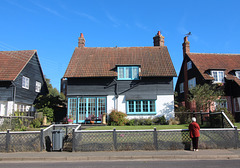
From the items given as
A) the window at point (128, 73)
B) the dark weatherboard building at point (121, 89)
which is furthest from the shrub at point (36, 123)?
the window at point (128, 73)

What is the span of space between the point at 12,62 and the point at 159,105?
1619cm

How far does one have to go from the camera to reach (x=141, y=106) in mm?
20656

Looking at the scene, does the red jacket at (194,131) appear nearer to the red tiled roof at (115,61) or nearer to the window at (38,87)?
the red tiled roof at (115,61)

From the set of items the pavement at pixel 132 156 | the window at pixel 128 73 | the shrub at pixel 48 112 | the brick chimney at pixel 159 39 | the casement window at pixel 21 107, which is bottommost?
the pavement at pixel 132 156

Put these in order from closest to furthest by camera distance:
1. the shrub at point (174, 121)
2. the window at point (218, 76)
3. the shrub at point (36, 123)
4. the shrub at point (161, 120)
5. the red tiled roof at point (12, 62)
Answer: the shrub at point (36, 123) < the shrub at point (174, 121) < the shrub at point (161, 120) < the red tiled roof at point (12, 62) < the window at point (218, 76)

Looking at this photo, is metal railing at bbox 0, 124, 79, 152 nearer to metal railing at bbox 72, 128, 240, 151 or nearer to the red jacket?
metal railing at bbox 72, 128, 240, 151

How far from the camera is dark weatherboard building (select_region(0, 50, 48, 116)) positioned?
822 inches

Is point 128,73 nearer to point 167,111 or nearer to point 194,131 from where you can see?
point 167,111

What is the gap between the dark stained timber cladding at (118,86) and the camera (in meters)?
21.0

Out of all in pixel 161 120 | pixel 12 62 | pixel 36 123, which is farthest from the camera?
pixel 12 62

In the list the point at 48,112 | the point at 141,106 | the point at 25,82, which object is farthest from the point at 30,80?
the point at 141,106

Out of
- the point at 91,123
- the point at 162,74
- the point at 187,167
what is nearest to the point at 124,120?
the point at 91,123

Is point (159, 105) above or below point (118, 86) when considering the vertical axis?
below

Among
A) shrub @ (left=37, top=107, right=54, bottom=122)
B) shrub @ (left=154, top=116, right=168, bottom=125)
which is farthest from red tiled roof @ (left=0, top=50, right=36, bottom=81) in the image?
shrub @ (left=154, top=116, right=168, bottom=125)
